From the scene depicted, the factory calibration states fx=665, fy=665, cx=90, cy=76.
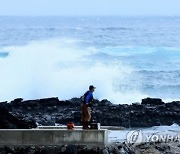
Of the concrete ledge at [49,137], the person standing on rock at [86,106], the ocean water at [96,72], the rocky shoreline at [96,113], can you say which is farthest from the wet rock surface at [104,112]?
the ocean water at [96,72]

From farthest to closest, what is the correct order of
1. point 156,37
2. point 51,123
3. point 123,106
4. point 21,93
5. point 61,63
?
point 156,37
point 61,63
point 21,93
point 123,106
point 51,123

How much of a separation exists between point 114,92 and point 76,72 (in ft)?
24.8

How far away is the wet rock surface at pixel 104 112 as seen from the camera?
2444 centimetres

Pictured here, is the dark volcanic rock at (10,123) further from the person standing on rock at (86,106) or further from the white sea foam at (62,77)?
the white sea foam at (62,77)

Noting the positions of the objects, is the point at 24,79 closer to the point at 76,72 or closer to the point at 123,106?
the point at 76,72

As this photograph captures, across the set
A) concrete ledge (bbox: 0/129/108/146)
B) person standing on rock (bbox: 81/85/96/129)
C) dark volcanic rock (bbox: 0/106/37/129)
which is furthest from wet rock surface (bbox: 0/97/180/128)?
person standing on rock (bbox: 81/85/96/129)

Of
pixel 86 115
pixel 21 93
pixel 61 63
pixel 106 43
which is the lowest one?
pixel 86 115

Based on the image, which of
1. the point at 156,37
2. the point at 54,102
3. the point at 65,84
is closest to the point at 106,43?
the point at 156,37

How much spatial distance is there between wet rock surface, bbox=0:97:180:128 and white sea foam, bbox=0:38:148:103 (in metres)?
8.10

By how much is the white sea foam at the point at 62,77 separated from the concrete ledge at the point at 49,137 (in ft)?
56.2

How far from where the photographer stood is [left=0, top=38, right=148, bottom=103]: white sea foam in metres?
36.7

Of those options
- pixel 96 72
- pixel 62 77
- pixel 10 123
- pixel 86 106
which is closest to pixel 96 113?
pixel 10 123

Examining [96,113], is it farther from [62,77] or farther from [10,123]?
[62,77]

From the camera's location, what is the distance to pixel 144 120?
81.1 ft
